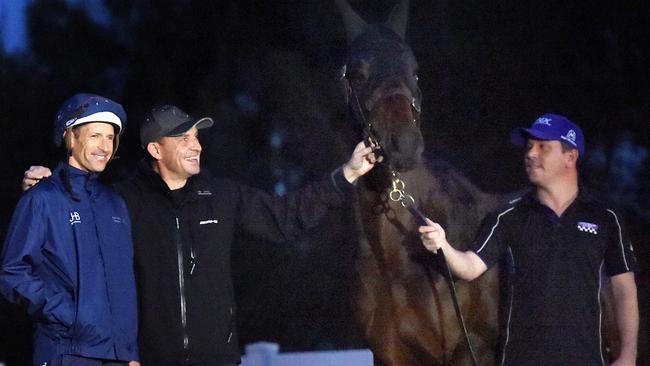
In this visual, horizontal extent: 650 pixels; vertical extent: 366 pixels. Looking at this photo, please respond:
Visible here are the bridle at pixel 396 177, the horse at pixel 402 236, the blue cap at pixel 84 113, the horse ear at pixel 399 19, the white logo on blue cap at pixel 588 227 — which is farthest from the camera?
the horse ear at pixel 399 19

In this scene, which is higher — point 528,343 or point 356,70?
point 356,70

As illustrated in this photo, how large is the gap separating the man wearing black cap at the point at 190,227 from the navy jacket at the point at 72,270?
0.15 metres

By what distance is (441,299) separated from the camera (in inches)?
142

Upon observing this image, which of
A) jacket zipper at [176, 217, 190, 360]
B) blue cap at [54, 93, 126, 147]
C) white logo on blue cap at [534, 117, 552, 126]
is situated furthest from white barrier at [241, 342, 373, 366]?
blue cap at [54, 93, 126, 147]

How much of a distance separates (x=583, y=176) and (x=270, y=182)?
1.30 metres

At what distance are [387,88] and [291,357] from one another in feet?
3.99

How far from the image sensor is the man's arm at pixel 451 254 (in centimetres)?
304

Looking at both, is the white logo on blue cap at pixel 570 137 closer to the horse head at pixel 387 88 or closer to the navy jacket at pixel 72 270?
the horse head at pixel 387 88

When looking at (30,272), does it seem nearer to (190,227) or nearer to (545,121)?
(190,227)

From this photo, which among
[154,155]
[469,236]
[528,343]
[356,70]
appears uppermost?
[356,70]

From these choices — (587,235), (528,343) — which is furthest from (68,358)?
(587,235)

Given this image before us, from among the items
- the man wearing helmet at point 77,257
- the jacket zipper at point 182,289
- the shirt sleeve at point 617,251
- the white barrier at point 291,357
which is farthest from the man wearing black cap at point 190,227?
the white barrier at point 291,357

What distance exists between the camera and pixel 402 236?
3.60 metres

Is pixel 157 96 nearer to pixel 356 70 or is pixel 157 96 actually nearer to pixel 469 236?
pixel 356 70
